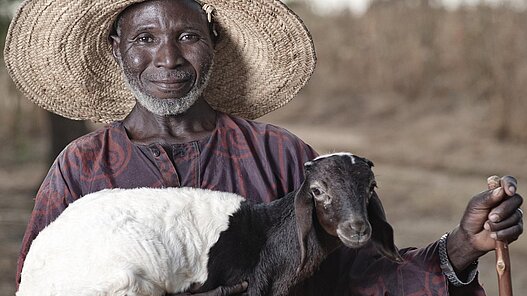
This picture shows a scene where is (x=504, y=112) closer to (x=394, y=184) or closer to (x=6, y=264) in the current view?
(x=394, y=184)

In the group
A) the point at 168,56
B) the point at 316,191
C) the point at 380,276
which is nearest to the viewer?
the point at 316,191

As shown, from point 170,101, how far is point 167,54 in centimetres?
19

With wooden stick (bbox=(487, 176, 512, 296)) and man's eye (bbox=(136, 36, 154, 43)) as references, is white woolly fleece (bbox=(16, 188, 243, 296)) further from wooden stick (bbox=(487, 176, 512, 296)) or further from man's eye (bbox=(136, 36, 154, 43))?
wooden stick (bbox=(487, 176, 512, 296))

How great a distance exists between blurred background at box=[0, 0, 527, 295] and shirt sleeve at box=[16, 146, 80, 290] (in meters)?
5.06

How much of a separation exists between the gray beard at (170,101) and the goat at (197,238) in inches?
19.7

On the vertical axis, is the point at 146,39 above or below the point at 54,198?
above

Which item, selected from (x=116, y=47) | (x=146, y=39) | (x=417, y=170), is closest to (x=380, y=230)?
(x=146, y=39)

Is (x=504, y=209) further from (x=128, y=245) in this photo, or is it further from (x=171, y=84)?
(x=171, y=84)

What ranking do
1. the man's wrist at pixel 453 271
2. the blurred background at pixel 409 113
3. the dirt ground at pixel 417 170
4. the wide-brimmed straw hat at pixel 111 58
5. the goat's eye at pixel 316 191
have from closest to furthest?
the goat's eye at pixel 316 191 < the man's wrist at pixel 453 271 < the wide-brimmed straw hat at pixel 111 58 < the dirt ground at pixel 417 170 < the blurred background at pixel 409 113

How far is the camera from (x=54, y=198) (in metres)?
3.33

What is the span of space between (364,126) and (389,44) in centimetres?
161

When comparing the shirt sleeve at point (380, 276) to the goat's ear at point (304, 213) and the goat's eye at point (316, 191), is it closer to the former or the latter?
the goat's ear at point (304, 213)

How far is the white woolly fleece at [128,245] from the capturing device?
279 centimetres

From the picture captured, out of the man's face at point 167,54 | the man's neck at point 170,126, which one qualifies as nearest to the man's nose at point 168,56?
the man's face at point 167,54
